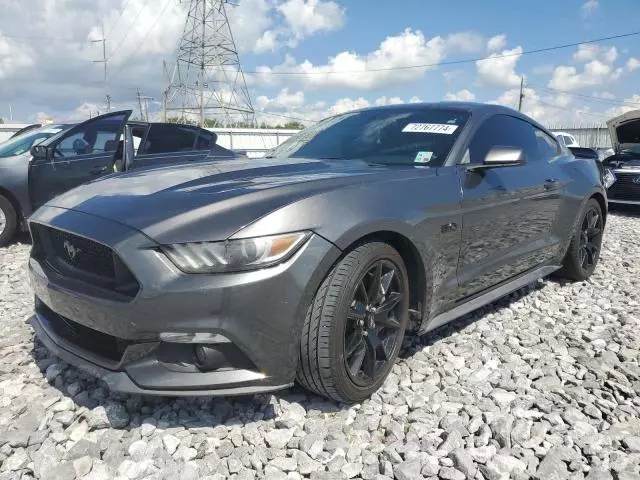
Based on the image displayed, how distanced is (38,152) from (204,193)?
4653 millimetres

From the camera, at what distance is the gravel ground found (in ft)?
Result: 6.81

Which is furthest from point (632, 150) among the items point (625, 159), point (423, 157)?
point (423, 157)

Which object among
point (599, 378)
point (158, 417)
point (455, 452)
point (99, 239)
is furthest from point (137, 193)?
point (599, 378)

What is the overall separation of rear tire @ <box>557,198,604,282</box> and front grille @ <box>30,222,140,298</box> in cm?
367

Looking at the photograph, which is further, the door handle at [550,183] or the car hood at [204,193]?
the door handle at [550,183]

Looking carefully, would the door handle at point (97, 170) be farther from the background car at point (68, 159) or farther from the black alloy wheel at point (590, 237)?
the black alloy wheel at point (590, 237)

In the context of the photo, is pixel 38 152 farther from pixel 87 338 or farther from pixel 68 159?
pixel 87 338

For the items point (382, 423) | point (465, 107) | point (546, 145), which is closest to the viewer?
point (382, 423)

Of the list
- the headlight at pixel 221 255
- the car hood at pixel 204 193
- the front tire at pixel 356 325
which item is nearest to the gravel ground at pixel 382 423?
the front tire at pixel 356 325

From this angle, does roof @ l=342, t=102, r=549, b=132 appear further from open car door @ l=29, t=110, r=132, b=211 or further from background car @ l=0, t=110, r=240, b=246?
open car door @ l=29, t=110, r=132, b=211

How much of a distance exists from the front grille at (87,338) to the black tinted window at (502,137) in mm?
2190

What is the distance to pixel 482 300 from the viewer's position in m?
3.26

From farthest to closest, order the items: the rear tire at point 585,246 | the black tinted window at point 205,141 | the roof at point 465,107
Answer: the black tinted window at point 205,141 → the rear tire at point 585,246 → the roof at point 465,107

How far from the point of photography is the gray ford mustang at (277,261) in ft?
6.63
